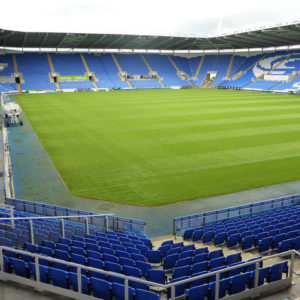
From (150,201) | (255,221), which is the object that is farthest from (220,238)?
(150,201)

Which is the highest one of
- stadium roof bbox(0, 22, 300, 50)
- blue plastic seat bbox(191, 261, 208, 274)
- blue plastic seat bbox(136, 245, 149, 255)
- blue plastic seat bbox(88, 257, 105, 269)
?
stadium roof bbox(0, 22, 300, 50)

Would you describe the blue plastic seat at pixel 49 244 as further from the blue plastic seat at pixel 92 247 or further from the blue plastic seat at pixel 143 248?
the blue plastic seat at pixel 143 248

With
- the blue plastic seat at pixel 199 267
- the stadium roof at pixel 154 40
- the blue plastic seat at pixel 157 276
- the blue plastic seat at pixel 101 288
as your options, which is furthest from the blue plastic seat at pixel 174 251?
the stadium roof at pixel 154 40

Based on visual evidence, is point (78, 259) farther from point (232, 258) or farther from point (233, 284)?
point (232, 258)

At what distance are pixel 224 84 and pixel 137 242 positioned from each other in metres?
81.6

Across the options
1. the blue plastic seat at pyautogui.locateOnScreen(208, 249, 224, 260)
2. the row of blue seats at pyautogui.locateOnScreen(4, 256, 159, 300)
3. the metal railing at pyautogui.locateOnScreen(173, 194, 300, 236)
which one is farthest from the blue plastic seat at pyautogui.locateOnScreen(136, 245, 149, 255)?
the metal railing at pyautogui.locateOnScreen(173, 194, 300, 236)

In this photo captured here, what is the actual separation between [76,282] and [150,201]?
10470 millimetres

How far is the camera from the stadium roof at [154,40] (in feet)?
219

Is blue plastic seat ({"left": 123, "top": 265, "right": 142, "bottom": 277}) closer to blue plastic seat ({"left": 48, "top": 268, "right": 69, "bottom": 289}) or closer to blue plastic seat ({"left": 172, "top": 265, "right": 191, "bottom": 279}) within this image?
blue plastic seat ({"left": 172, "top": 265, "right": 191, "bottom": 279})

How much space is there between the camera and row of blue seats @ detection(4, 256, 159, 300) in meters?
6.19

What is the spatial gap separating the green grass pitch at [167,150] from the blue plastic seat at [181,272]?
8.95m

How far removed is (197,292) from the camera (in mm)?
6406

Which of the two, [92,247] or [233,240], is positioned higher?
[92,247]

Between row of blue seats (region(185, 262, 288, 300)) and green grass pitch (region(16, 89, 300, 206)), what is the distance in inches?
392
